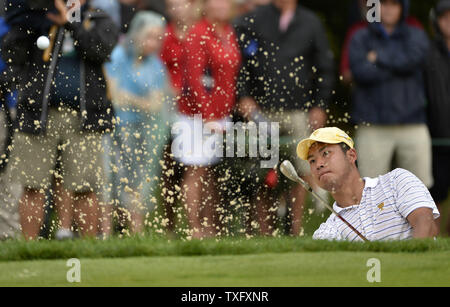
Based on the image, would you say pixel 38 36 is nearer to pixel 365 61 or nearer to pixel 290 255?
pixel 365 61

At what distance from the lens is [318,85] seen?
22.0ft

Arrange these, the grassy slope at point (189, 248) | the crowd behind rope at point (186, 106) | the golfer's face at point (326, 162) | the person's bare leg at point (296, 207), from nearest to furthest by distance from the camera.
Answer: the grassy slope at point (189, 248) → the golfer's face at point (326, 162) → the crowd behind rope at point (186, 106) → the person's bare leg at point (296, 207)

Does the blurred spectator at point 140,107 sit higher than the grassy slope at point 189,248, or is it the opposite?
the blurred spectator at point 140,107

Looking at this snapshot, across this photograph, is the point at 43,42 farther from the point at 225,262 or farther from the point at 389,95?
the point at 225,262

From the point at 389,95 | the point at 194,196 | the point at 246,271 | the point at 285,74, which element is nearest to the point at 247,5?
the point at 285,74

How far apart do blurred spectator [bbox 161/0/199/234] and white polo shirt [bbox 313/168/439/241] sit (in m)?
1.63

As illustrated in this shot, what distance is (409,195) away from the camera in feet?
15.9

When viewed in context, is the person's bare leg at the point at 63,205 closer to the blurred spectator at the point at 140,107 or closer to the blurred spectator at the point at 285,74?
the blurred spectator at the point at 140,107

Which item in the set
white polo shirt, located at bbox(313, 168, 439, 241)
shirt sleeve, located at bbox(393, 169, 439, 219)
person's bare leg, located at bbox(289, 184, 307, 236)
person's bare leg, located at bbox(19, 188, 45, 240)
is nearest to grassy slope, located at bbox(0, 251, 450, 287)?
shirt sleeve, located at bbox(393, 169, 439, 219)

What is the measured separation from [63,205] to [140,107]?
34.1 inches

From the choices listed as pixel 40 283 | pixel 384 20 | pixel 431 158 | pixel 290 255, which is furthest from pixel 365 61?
pixel 40 283

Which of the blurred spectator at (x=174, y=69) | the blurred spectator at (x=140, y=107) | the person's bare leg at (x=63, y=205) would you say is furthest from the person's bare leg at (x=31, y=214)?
the blurred spectator at (x=174, y=69)

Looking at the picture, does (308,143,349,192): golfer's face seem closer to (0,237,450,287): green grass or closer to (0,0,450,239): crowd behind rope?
(0,237,450,287): green grass

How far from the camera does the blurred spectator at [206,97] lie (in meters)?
6.38
